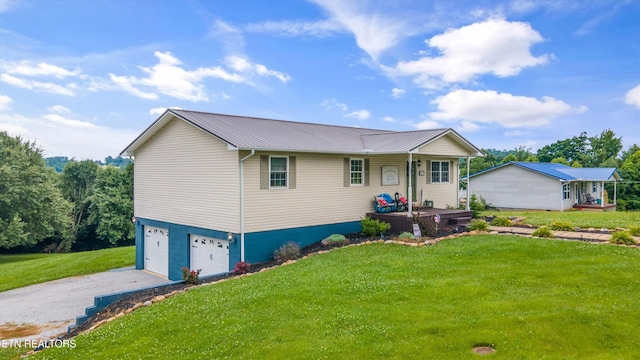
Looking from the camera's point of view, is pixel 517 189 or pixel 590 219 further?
pixel 517 189

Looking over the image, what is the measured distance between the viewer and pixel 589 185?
35906mm

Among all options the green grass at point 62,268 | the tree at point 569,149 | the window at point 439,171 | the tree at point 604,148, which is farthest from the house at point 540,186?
the green grass at point 62,268

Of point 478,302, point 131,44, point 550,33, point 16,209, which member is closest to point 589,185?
point 550,33

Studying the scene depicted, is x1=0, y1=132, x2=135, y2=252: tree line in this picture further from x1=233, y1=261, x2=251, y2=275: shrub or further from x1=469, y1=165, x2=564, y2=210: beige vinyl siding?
x1=469, y1=165, x2=564, y2=210: beige vinyl siding

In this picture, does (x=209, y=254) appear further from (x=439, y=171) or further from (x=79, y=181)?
(x=79, y=181)

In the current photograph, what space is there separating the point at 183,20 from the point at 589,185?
3615 centimetres

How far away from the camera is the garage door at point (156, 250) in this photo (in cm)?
1653

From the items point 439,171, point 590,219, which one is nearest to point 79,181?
point 439,171

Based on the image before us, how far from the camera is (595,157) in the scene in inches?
2267

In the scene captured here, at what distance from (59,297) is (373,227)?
1132 cm

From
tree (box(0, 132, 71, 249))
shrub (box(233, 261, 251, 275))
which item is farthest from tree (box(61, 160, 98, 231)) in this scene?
shrub (box(233, 261, 251, 275))

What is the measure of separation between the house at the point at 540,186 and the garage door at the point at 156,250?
1089 inches

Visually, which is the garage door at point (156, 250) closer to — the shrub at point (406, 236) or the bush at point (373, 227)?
the bush at point (373, 227)

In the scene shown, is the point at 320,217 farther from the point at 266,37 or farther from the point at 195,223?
the point at 266,37
